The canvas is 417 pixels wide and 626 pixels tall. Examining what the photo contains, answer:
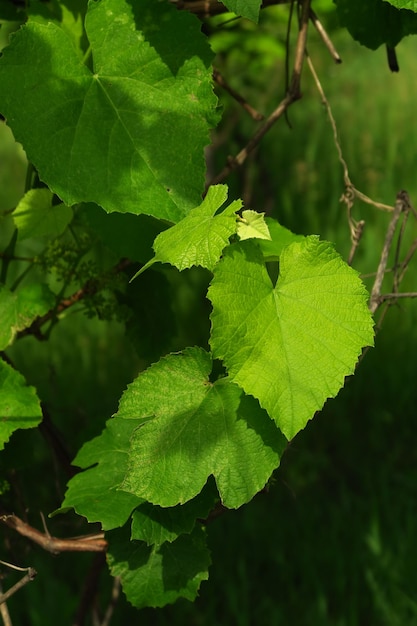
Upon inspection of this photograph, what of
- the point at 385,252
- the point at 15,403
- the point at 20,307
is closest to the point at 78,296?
the point at 20,307

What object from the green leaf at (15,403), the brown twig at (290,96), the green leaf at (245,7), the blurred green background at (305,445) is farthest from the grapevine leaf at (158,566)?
the green leaf at (245,7)

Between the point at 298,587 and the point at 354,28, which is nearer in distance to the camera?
the point at 354,28

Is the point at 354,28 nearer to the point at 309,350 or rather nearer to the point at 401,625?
the point at 309,350

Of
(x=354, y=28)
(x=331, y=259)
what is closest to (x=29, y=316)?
(x=331, y=259)

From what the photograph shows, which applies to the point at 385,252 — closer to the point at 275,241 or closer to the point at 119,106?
the point at 275,241

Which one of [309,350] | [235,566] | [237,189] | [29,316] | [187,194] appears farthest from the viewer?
[237,189]

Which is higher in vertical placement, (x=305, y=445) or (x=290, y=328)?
(x=290, y=328)
